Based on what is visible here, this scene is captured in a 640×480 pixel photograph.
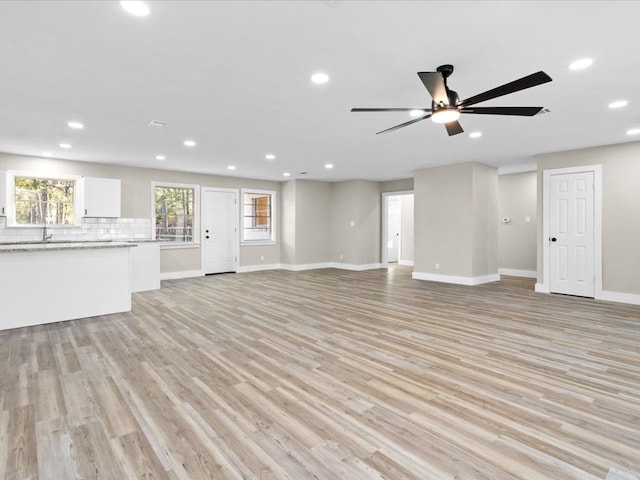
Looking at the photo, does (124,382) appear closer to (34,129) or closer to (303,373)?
(303,373)

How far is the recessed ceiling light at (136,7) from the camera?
2.11m

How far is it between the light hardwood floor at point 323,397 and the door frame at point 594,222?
1533 millimetres

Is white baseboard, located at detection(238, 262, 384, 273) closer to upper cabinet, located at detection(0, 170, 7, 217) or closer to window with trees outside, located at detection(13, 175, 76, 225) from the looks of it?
window with trees outside, located at detection(13, 175, 76, 225)

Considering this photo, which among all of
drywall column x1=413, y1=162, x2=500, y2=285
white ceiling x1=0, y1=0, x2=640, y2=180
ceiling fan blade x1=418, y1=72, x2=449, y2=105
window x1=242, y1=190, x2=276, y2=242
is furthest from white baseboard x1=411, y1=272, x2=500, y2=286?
ceiling fan blade x1=418, y1=72, x2=449, y2=105

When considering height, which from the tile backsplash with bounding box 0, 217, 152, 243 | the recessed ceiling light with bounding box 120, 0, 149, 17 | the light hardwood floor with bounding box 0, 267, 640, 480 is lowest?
the light hardwood floor with bounding box 0, 267, 640, 480

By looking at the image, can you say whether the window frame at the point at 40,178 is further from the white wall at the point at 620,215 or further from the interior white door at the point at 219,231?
the white wall at the point at 620,215

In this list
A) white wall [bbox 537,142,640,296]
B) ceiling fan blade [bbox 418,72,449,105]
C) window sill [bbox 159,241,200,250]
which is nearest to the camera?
ceiling fan blade [bbox 418,72,449,105]

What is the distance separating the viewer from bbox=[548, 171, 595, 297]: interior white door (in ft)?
19.5

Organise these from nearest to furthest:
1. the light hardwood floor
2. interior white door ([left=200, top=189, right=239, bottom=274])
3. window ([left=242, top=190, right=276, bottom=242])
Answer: the light hardwood floor → interior white door ([left=200, top=189, right=239, bottom=274]) → window ([left=242, top=190, right=276, bottom=242])

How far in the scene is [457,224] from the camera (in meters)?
7.32

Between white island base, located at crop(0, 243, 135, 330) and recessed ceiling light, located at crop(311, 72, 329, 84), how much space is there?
3560mm

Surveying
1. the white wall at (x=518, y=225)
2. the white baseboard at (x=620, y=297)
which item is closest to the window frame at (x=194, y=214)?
the white wall at (x=518, y=225)

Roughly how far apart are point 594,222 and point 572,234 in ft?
1.25

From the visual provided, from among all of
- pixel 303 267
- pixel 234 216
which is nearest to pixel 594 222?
pixel 303 267
